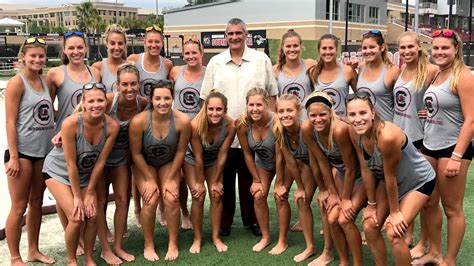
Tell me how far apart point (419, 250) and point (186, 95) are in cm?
284

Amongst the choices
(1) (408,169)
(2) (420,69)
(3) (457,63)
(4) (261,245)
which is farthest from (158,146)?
(3) (457,63)

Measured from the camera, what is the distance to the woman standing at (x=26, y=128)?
4262mm

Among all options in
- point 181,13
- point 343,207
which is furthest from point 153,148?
point 181,13

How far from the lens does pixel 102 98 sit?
13.8 feet

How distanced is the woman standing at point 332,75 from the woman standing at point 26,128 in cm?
Result: 262

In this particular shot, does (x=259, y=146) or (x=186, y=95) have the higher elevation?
(x=186, y=95)

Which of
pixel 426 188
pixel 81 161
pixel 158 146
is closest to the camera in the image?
pixel 426 188

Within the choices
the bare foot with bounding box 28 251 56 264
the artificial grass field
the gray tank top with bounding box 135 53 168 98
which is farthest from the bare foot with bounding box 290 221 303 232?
the bare foot with bounding box 28 251 56 264

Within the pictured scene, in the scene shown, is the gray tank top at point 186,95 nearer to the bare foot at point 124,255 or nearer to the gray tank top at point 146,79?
the gray tank top at point 146,79

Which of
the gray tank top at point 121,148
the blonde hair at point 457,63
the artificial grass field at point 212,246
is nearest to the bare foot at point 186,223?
the artificial grass field at point 212,246

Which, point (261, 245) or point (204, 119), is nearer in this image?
point (204, 119)

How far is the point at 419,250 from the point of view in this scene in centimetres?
485

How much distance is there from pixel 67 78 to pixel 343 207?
109 inches

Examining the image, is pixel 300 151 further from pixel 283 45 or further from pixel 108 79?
pixel 108 79
